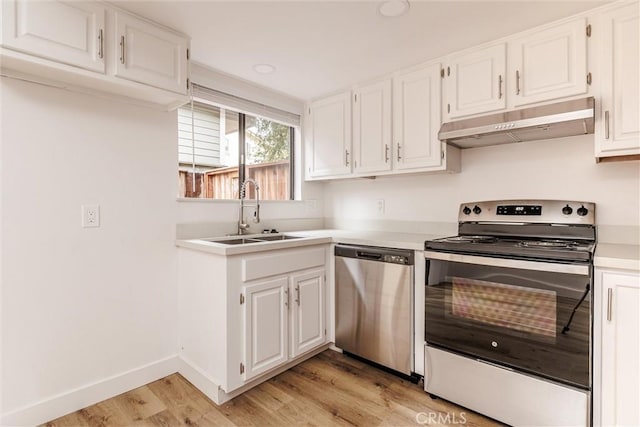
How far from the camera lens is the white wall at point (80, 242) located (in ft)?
5.45

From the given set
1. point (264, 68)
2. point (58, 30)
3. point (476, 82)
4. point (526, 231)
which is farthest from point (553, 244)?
point (58, 30)

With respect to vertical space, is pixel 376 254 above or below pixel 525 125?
below

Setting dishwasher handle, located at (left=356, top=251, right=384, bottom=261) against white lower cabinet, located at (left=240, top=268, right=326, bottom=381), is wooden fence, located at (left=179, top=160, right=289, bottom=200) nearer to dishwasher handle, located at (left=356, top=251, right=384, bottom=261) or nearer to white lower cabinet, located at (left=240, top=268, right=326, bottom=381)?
white lower cabinet, located at (left=240, top=268, right=326, bottom=381)

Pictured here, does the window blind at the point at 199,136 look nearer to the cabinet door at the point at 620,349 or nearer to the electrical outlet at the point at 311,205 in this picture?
the electrical outlet at the point at 311,205

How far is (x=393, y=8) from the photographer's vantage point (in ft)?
5.71

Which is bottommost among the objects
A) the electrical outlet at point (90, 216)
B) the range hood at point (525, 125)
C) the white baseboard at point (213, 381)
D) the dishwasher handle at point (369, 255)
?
the white baseboard at point (213, 381)

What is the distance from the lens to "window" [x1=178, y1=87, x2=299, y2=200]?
2.50 m

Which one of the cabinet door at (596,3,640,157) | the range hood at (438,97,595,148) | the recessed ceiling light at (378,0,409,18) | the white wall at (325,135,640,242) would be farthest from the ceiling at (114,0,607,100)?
the white wall at (325,135,640,242)

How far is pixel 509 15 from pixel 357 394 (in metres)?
2.38

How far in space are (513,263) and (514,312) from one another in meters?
0.26

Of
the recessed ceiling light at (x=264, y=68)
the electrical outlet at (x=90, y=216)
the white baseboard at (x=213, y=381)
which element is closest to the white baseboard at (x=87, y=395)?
the white baseboard at (x=213, y=381)

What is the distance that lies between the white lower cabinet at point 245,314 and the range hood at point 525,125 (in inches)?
48.8

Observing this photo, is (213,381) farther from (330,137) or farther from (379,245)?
(330,137)

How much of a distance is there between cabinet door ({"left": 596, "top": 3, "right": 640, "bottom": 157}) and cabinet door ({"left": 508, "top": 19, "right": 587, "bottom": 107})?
9 centimetres
